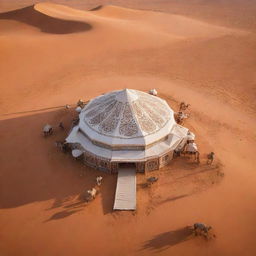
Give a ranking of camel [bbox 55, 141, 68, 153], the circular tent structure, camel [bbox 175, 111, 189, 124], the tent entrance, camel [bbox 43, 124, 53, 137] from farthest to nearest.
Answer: camel [bbox 175, 111, 189, 124]
camel [bbox 43, 124, 53, 137]
camel [bbox 55, 141, 68, 153]
the tent entrance
the circular tent structure

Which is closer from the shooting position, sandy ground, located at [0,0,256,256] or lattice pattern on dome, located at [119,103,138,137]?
sandy ground, located at [0,0,256,256]

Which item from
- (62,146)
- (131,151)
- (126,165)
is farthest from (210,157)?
(62,146)

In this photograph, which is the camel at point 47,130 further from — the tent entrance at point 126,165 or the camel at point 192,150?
the camel at point 192,150

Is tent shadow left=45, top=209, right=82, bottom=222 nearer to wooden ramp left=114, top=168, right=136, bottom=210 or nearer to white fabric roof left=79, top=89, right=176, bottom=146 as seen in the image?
wooden ramp left=114, top=168, right=136, bottom=210

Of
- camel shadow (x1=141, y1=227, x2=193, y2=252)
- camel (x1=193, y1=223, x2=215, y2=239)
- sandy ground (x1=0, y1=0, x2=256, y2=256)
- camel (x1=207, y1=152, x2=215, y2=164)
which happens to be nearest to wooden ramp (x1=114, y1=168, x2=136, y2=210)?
sandy ground (x1=0, y1=0, x2=256, y2=256)

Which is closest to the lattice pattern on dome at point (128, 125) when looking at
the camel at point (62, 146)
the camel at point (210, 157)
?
the camel at point (62, 146)

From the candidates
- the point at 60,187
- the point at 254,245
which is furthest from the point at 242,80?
the point at 60,187

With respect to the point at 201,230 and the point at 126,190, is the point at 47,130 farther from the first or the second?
the point at 201,230
